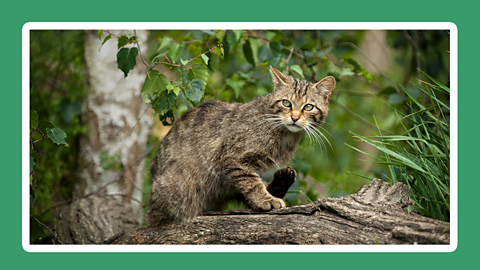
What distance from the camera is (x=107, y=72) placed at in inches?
196

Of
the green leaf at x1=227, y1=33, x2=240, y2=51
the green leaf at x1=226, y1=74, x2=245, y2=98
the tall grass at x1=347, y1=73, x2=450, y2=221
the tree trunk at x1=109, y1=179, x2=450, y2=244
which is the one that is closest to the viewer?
the tree trunk at x1=109, y1=179, x2=450, y2=244


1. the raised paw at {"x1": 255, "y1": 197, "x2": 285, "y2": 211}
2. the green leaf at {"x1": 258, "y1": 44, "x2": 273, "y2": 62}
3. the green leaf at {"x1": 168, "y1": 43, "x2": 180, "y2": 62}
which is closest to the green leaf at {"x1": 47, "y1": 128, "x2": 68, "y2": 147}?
the green leaf at {"x1": 168, "y1": 43, "x2": 180, "y2": 62}

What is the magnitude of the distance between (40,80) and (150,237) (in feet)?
10.5

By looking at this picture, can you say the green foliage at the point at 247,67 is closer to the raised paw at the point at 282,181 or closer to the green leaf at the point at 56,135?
the raised paw at the point at 282,181

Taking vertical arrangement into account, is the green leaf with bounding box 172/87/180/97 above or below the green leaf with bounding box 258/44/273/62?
below

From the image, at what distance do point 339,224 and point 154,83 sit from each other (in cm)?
194

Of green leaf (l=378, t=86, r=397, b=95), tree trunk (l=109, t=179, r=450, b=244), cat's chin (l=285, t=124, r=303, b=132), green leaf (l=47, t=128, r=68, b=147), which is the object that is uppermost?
green leaf (l=378, t=86, r=397, b=95)

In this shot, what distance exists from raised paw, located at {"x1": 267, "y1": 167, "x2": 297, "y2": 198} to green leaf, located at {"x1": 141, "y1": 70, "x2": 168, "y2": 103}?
133cm

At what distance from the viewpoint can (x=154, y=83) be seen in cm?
338

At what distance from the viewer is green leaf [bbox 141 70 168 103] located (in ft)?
11.1

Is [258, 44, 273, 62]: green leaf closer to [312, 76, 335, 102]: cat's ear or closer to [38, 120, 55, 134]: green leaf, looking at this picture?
[312, 76, 335, 102]: cat's ear

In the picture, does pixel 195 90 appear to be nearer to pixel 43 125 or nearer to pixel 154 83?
pixel 154 83
